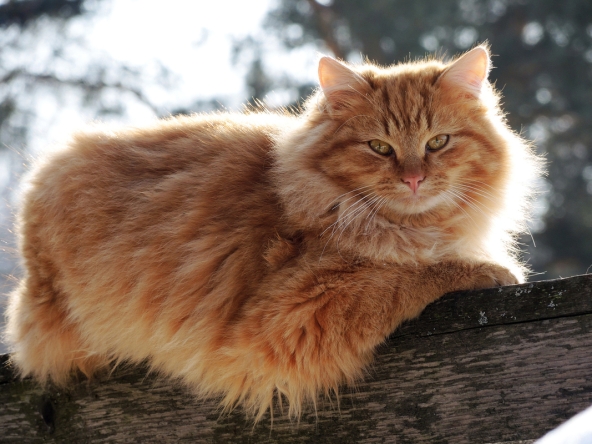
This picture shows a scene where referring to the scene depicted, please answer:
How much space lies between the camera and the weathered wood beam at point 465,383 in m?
1.25

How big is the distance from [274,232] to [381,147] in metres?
0.38

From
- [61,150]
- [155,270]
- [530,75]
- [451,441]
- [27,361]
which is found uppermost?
[530,75]

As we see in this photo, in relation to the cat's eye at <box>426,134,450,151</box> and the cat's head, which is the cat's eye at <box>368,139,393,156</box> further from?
the cat's eye at <box>426,134,450,151</box>

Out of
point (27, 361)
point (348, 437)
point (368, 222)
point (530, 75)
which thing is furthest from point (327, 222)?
point (530, 75)

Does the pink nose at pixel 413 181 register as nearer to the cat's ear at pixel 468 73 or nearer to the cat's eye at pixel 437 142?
the cat's eye at pixel 437 142

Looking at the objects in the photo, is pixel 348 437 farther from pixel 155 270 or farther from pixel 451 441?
pixel 155 270

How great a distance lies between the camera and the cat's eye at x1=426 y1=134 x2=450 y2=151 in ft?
6.12

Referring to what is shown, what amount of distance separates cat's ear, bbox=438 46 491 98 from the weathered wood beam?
782 mm

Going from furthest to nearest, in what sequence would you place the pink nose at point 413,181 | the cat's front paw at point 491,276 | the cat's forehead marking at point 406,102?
1. the cat's forehead marking at point 406,102
2. the pink nose at point 413,181
3. the cat's front paw at point 491,276

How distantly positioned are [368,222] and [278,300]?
0.35 metres

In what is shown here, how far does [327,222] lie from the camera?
5.95 feet

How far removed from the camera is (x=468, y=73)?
1.95 m

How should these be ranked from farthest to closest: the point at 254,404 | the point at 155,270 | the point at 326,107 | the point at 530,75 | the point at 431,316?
1. the point at 530,75
2. the point at 326,107
3. the point at 155,270
4. the point at 254,404
5. the point at 431,316

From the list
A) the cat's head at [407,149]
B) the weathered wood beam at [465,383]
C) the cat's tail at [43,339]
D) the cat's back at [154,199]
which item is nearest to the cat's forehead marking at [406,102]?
the cat's head at [407,149]
